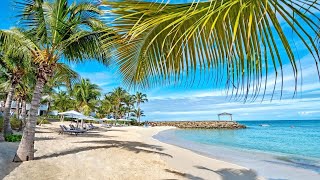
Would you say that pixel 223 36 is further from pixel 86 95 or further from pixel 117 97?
pixel 117 97

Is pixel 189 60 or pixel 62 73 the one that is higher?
pixel 62 73

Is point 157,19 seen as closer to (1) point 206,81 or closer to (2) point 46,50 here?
(1) point 206,81

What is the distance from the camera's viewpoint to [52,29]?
29.9 ft

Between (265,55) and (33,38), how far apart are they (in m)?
9.18

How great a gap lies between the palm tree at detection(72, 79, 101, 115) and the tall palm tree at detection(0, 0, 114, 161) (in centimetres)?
4005

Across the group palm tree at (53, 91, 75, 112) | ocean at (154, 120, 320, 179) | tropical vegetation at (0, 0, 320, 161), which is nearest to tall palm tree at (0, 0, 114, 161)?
tropical vegetation at (0, 0, 320, 161)

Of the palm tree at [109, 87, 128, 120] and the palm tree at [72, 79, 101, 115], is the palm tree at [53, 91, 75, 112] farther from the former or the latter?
the palm tree at [109, 87, 128, 120]

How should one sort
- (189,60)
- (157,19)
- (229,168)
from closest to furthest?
(157,19) < (189,60) < (229,168)

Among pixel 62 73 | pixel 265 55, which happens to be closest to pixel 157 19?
pixel 265 55

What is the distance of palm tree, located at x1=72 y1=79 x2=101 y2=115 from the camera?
161 feet

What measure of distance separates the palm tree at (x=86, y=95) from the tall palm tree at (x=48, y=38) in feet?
131

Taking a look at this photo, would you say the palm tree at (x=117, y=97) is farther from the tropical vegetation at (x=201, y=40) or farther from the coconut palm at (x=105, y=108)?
the tropical vegetation at (x=201, y=40)

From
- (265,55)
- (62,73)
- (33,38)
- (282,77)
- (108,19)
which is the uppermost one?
(33,38)

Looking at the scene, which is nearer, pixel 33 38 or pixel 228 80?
pixel 228 80
